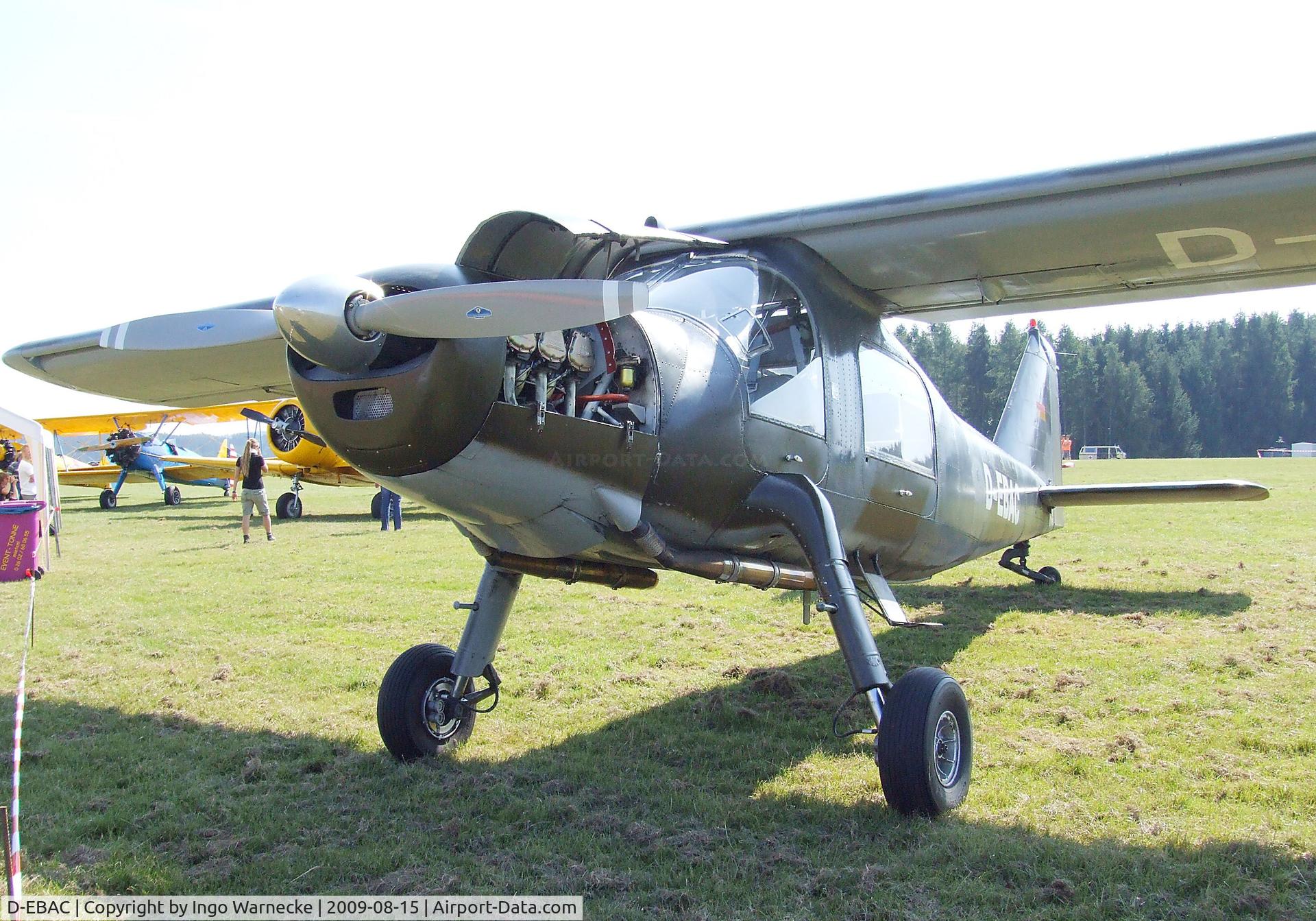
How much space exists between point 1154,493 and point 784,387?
588 centimetres

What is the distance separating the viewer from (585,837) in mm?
4090

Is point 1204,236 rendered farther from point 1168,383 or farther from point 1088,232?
point 1168,383

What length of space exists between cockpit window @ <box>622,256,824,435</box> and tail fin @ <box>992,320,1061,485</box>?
17.4 ft

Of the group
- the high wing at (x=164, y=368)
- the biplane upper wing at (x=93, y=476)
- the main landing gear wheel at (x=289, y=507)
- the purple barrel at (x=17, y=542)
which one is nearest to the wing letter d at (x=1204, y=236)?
the high wing at (x=164, y=368)

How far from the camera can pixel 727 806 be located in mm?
4461

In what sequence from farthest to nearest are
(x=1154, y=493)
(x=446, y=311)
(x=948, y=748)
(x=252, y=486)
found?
(x=252, y=486), (x=1154, y=493), (x=948, y=748), (x=446, y=311)

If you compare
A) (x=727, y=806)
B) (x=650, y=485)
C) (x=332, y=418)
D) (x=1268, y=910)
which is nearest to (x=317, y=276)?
(x=332, y=418)

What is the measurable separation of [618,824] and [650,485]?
5.14ft

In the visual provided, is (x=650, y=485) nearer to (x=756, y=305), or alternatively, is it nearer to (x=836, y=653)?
(x=756, y=305)

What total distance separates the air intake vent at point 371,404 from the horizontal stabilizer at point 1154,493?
7659 mm

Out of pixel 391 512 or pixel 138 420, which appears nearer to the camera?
pixel 391 512

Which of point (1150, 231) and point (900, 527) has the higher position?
point (1150, 231)

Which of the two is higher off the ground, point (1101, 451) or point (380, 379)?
point (380, 379)

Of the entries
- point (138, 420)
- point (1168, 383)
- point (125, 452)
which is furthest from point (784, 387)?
point (1168, 383)
